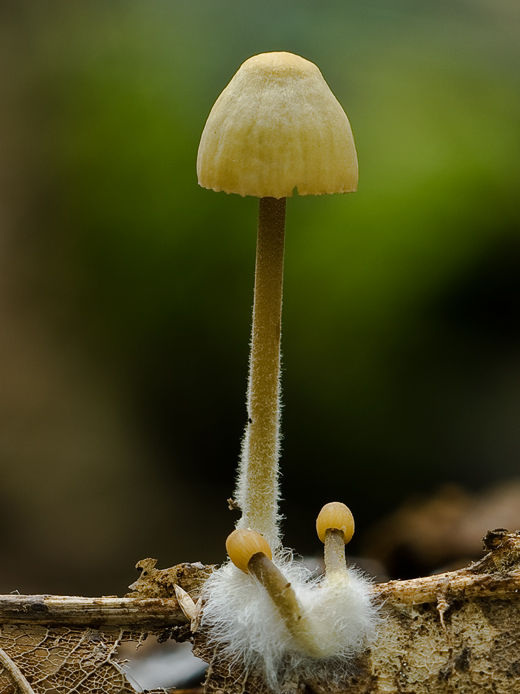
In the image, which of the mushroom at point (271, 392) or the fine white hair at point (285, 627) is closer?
the mushroom at point (271, 392)

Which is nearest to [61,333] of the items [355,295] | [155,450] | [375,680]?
[155,450]

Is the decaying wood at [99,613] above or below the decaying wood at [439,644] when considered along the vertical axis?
above

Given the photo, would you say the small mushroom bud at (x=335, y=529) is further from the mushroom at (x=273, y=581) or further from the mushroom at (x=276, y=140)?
the mushroom at (x=276, y=140)

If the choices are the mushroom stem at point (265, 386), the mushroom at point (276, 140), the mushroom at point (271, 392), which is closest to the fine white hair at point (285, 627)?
the mushroom at point (271, 392)

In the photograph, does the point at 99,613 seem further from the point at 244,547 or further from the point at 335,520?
the point at 335,520

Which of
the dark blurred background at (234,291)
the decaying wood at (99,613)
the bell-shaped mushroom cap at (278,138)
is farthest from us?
the dark blurred background at (234,291)

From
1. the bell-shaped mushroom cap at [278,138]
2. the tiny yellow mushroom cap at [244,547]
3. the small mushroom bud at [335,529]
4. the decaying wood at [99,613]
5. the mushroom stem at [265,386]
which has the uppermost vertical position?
the bell-shaped mushroom cap at [278,138]

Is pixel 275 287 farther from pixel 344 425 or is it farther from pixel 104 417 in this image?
pixel 104 417

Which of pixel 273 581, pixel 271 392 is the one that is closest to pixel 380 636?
pixel 273 581
